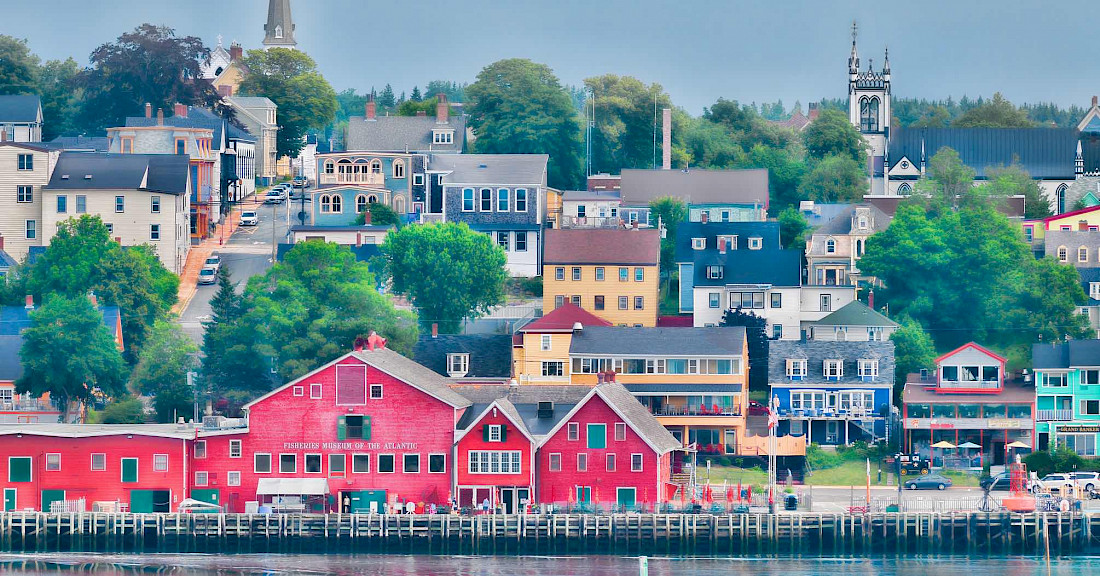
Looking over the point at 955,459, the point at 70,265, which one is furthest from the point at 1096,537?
the point at 70,265

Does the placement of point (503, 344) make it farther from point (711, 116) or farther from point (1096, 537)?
point (711, 116)

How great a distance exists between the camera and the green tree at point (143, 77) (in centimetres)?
16000

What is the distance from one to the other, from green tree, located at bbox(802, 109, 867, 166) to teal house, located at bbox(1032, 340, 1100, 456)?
57932 millimetres

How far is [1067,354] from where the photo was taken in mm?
105125

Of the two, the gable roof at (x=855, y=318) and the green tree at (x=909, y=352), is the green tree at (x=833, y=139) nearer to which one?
the gable roof at (x=855, y=318)

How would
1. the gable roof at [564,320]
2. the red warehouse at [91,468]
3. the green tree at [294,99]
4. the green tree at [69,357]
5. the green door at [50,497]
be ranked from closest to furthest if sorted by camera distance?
the red warehouse at [91,468] < the green door at [50,497] < the green tree at [69,357] < the gable roof at [564,320] < the green tree at [294,99]

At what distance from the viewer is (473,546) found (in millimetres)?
91125

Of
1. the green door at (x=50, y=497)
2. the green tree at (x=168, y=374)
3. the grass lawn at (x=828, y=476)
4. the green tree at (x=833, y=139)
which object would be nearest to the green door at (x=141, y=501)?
the green door at (x=50, y=497)

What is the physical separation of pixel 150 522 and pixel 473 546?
12.0 m

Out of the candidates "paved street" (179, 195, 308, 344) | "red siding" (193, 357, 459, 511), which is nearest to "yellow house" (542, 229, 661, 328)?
"paved street" (179, 195, 308, 344)

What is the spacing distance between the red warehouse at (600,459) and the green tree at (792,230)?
134 feet

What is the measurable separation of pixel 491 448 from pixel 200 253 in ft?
154

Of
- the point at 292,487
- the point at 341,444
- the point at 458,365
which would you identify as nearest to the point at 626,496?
the point at 341,444

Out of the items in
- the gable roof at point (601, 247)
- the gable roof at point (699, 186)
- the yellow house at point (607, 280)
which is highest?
the gable roof at point (699, 186)
